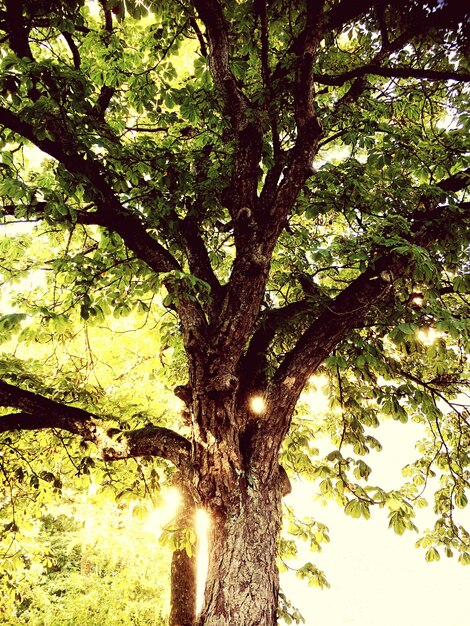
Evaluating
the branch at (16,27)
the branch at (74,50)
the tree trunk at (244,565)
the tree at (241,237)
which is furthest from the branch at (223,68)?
the tree trunk at (244,565)

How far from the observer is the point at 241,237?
349 centimetres

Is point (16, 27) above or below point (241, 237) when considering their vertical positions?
above

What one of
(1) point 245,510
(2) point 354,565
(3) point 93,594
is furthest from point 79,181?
(2) point 354,565

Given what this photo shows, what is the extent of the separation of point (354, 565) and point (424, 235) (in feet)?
131

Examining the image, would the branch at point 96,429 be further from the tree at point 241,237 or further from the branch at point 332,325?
the branch at point 332,325

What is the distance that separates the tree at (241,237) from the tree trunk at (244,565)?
1 centimetres

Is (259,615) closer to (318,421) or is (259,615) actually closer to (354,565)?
(318,421)

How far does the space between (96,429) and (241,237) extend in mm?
2219

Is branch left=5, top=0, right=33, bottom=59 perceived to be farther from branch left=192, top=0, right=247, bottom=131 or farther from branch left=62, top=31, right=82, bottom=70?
branch left=192, top=0, right=247, bottom=131

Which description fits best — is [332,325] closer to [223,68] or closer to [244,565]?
[244,565]

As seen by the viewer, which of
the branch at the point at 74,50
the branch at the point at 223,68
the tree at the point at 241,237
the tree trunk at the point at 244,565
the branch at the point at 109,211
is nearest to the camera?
the tree trunk at the point at 244,565

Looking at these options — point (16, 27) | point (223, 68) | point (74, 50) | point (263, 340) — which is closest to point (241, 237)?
point (263, 340)

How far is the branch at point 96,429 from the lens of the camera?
3205 millimetres

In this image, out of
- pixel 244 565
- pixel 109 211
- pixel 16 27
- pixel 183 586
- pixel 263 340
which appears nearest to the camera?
pixel 244 565
